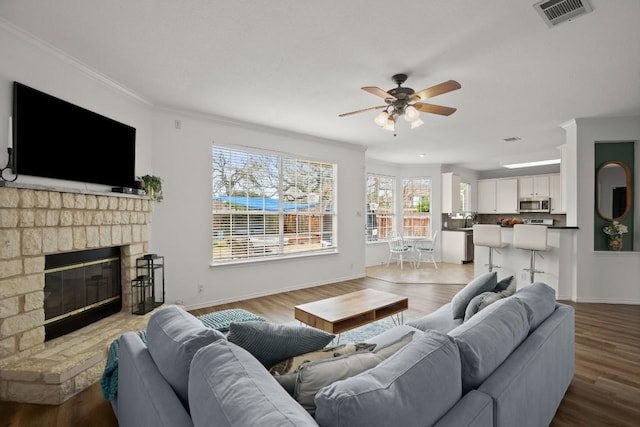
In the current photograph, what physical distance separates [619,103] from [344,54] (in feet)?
12.0

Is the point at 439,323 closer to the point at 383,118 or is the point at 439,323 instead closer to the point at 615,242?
the point at 383,118

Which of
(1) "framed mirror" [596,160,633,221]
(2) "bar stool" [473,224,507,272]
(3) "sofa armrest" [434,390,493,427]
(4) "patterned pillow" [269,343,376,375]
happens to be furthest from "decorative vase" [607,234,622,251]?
(4) "patterned pillow" [269,343,376,375]

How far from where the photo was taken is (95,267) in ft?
10.2

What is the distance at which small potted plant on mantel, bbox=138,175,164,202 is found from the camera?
3633 mm

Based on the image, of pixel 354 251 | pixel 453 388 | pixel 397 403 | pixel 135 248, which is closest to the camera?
pixel 397 403

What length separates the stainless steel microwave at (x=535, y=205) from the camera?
26.2 ft

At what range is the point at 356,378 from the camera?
951 mm

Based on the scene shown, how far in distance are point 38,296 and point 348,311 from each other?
8.12 ft

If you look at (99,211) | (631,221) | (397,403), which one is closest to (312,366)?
(397,403)

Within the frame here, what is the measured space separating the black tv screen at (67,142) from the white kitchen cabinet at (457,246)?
7.37 metres

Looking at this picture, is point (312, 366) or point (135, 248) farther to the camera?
point (135, 248)

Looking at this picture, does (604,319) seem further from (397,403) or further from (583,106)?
(397,403)

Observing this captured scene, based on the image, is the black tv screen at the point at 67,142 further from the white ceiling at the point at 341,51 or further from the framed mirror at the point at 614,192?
the framed mirror at the point at 614,192

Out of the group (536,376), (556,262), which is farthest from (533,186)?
(536,376)
